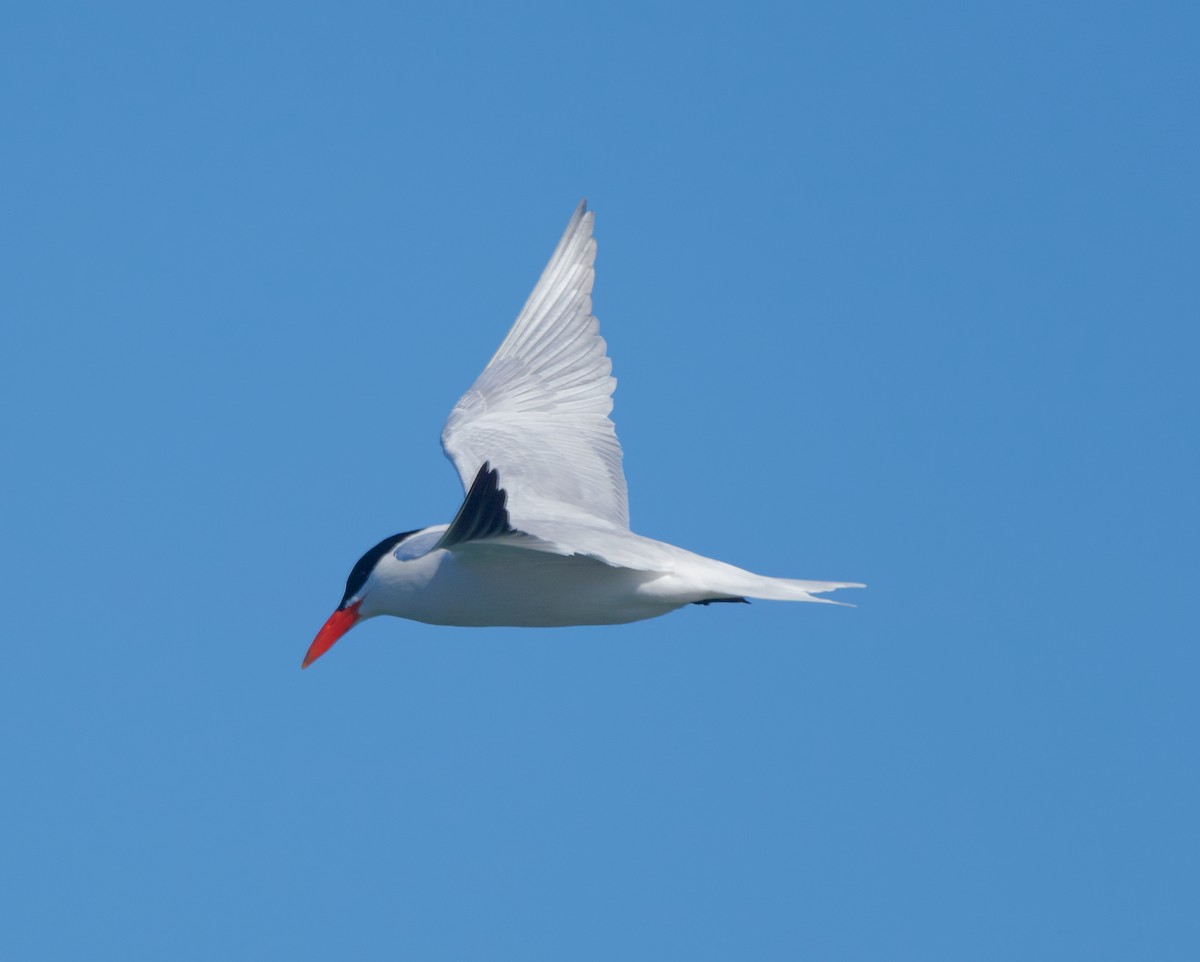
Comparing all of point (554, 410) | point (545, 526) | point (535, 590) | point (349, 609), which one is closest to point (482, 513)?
point (545, 526)

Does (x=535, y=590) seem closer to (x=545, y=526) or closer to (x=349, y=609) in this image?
(x=545, y=526)

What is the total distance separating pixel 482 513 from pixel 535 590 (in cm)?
127

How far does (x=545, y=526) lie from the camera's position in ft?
26.0

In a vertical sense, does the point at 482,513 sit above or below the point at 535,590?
below

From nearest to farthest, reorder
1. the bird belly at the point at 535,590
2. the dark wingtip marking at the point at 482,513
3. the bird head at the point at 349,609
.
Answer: the dark wingtip marking at the point at 482,513, the bird belly at the point at 535,590, the bird head at the point at 349,609

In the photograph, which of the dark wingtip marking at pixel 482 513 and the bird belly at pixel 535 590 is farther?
the bird belly at pixel 535 590

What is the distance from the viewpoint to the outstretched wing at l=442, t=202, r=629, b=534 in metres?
9.55

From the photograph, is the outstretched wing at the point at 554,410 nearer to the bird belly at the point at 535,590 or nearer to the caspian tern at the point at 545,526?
the caspian tern at the point at 545,526

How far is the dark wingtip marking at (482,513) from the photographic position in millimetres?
6941

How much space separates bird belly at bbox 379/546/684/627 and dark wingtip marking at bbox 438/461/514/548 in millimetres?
862

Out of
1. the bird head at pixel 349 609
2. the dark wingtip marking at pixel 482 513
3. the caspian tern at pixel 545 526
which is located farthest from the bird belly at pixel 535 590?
the dark wingtip marking at pixel 482 513

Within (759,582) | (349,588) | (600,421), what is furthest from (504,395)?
(759,582)

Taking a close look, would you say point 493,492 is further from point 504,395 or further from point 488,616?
point 504,395

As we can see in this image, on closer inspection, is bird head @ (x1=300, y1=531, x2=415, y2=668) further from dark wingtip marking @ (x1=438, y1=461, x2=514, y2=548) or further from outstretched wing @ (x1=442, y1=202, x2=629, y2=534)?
dark wingtip marking @ (x1=438, y1=461, x2=514, y2=548)
